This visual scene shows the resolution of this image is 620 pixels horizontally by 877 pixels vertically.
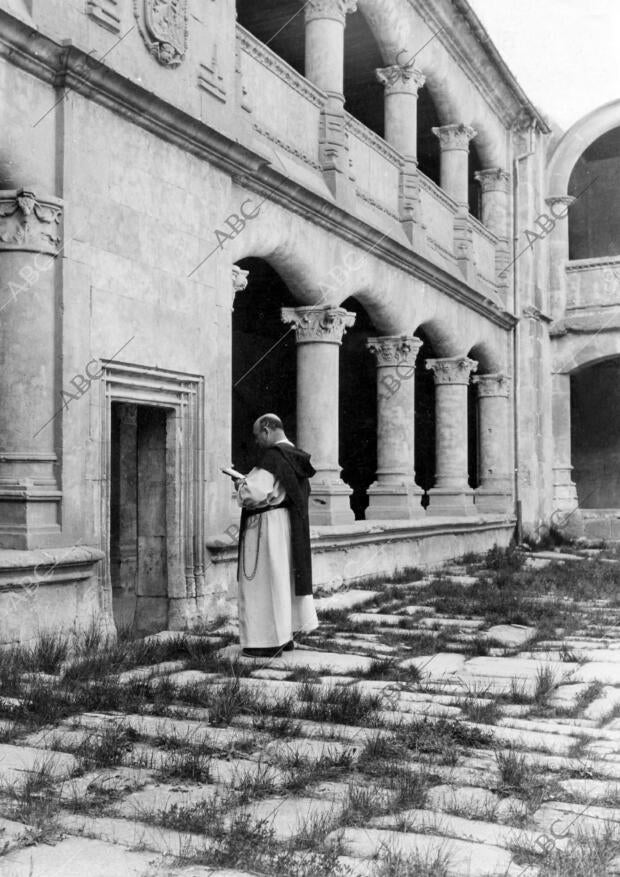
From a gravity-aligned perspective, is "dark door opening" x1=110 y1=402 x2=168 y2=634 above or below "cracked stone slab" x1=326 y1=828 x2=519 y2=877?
above

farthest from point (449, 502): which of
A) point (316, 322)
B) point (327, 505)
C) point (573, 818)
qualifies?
point (573, 818)

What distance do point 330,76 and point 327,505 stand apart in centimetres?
464

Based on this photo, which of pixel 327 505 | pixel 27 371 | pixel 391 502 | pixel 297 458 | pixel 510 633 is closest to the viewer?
pixel 27 371

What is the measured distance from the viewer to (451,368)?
14.9 meters

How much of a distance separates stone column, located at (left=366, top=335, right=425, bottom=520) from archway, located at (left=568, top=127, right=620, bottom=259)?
8991 millimetres

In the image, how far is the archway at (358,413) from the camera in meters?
16.6

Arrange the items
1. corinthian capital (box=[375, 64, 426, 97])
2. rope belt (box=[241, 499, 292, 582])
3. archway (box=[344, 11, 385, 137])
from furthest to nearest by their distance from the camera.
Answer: archway (box=[344, 11, 385, 137]), corinthian capital (box=[375, 64, 426, 97]), rope belt (box=[241, 499, 292, 582])

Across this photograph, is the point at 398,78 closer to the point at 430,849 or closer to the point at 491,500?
the point at 491,500

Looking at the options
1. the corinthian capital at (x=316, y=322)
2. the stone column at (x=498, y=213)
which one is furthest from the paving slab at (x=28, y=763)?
the stone column at (x=498, y=213)

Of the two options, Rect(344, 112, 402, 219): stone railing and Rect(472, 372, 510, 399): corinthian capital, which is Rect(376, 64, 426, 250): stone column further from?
Rect(472, 372, 510, 399): corinthian capital

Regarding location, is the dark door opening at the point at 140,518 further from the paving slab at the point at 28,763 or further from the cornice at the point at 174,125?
the paving slab at the point at 28,763

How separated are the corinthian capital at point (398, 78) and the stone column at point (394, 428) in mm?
3219

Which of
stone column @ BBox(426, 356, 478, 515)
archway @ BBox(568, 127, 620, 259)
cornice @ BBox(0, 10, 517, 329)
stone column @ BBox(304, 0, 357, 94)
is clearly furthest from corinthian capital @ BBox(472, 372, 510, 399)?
stone column @ BBox(304, 0, 357, 94)

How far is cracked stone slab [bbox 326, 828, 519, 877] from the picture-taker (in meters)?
2.93
